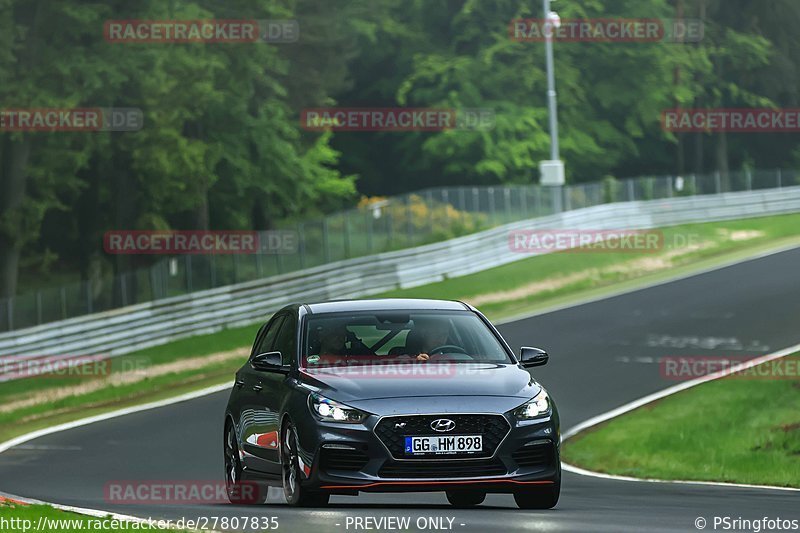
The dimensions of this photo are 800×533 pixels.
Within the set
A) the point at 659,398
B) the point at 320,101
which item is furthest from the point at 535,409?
the point at 320,101

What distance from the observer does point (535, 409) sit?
37.2 ft

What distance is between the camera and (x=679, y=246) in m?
47.0

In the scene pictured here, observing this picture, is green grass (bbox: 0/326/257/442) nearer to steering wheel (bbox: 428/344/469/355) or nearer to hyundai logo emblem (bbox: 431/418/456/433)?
steering wheel (bbox: 428/344/469/355)

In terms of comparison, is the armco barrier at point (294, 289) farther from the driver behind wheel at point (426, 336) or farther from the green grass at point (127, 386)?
the driver behind wheel at point (426, 336)

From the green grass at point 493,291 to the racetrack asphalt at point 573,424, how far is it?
1.95 meters

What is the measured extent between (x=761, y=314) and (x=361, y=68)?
4566 cm

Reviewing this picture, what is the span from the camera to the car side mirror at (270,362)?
39.8ft

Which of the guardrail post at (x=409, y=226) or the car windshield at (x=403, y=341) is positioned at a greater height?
the guardrail post at (x=409, y=226)

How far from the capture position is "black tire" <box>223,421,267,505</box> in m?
13.3

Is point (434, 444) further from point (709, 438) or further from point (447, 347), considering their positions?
point (709, 438)

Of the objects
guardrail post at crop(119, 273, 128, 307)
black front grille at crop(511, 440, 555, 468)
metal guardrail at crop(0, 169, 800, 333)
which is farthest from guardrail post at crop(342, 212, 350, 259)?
black front grille at crop(511, 440, 555, 468)

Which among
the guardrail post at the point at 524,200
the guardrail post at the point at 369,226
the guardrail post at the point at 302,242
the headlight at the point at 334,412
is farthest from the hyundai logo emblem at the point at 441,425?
the guardrail post at the point at 524,200

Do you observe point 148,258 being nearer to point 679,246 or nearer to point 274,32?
point 274,32

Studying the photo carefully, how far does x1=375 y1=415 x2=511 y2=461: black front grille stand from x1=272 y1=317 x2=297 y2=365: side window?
1.48 meters
